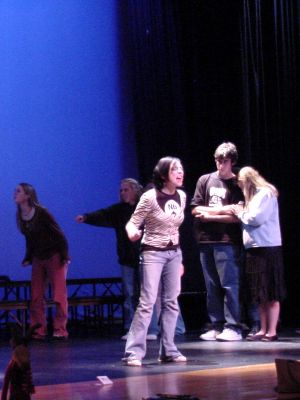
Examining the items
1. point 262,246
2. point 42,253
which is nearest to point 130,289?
point 42,253

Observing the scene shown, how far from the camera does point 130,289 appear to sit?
8.24m

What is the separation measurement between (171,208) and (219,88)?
382cm

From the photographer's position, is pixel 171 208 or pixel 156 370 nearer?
pixel 156 370

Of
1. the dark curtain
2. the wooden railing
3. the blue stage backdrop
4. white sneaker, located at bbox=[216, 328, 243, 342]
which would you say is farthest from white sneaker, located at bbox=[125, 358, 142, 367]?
the blue stage backdrop

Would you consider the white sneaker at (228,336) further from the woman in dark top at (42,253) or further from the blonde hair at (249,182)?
the woman in dark top at (42,253)

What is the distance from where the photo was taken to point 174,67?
10.0 m

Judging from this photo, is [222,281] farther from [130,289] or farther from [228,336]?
[130,289]

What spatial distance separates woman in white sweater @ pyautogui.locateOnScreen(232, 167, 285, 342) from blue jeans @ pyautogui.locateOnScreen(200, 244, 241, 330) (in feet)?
0.40

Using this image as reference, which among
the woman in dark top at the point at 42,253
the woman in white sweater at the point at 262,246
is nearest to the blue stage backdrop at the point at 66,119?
the woman in dark top at the point at 42,253

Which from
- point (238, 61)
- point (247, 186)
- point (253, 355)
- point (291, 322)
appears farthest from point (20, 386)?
point (238, 61)

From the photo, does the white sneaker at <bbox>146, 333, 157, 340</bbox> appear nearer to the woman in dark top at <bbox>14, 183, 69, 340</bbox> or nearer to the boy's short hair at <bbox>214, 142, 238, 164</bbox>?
the woman in dark top at <bbox>14, 183, 69, 340</bbox>

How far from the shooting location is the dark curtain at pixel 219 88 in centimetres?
907

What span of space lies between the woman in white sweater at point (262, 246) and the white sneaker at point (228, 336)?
5.3 inches

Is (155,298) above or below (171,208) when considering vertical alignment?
below
